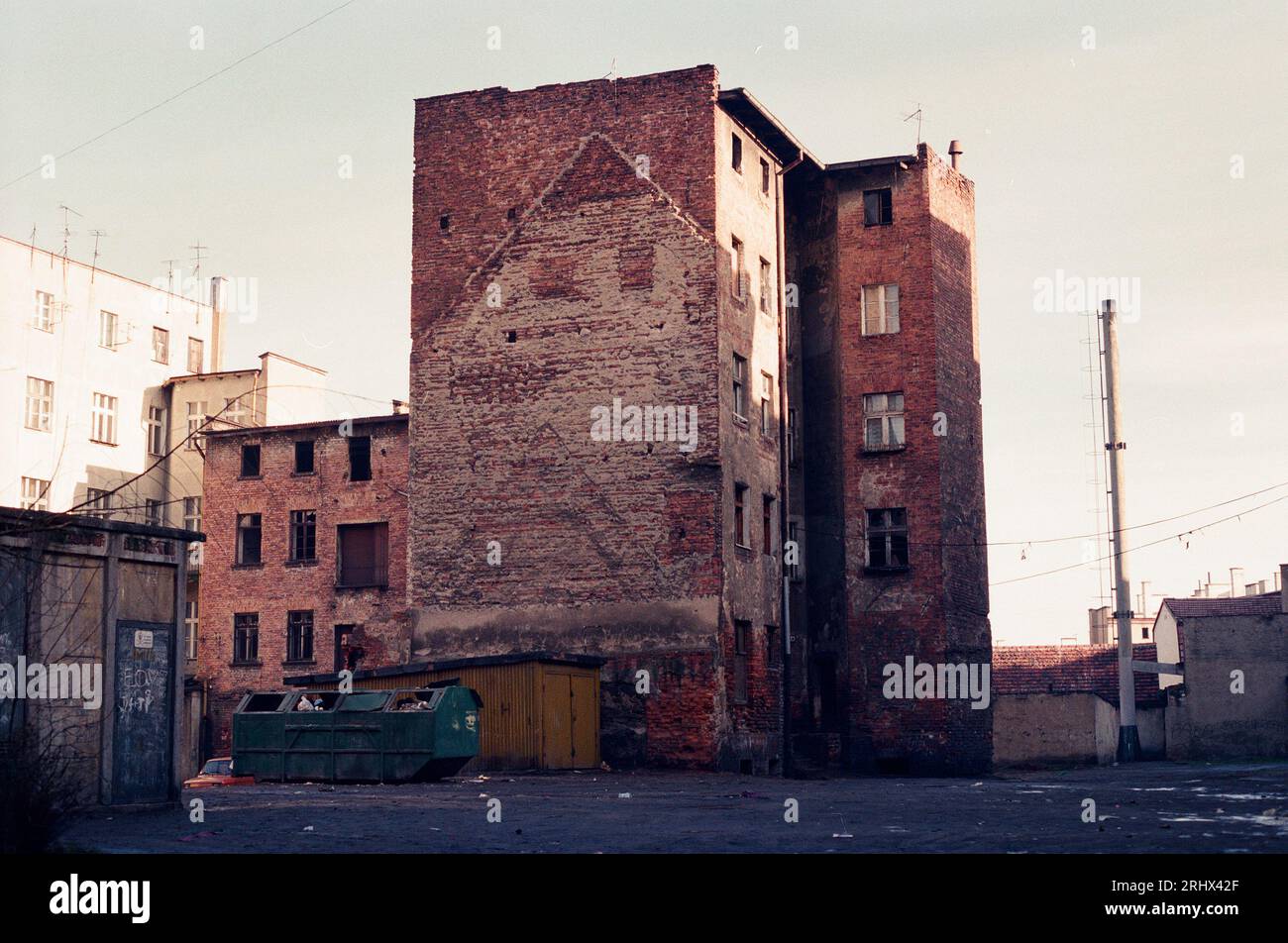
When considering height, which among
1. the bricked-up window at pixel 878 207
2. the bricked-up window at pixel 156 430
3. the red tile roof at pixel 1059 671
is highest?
the bricked-up window at pixel 878 207

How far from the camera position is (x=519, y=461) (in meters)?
34.1

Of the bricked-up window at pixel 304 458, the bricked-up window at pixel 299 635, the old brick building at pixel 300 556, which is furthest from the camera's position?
the bricked-up window at pixel 304 458

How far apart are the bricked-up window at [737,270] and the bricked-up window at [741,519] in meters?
4.43

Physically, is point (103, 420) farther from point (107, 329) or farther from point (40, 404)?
point (107, 329)

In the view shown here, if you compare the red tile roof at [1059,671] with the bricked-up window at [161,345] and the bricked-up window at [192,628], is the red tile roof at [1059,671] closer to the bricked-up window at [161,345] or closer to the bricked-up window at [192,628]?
the bricked-up window at [192,628]

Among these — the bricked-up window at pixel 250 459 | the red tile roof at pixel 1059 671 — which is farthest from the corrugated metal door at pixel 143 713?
the red tile roof at pixel 1059 671

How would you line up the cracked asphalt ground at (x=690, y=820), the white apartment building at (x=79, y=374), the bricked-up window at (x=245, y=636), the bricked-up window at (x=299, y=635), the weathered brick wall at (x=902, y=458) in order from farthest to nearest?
the white apartment building at (x=79, y=374), the bricked-up window at (x=245, y=636), the bricked-up window at (x=299, y=635), the weathered brick wall at (x=902, y=458), the cracked asphalt ground at (x=690, y=820)

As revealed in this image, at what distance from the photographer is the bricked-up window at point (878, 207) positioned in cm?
3888

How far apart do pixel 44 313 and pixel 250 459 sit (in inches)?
514

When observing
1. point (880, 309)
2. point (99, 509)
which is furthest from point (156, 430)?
point (99, 509)

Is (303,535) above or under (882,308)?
under

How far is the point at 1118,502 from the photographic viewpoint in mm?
46625
